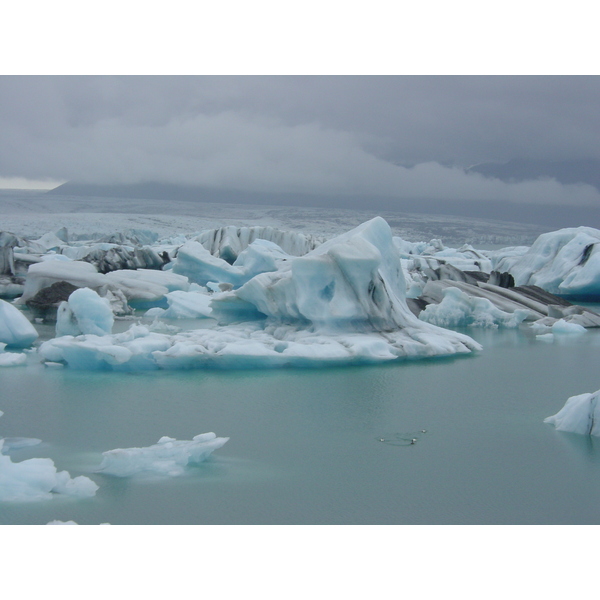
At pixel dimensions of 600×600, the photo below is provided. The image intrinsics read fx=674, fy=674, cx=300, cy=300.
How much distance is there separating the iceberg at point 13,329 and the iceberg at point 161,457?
13.3ft

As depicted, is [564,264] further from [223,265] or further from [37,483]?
[37,483]

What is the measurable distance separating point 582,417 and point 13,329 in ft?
19.2

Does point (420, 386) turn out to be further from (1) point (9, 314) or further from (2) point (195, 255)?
(2) point (195, 255)

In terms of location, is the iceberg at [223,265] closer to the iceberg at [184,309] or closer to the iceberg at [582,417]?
the iceberg at [184,309]

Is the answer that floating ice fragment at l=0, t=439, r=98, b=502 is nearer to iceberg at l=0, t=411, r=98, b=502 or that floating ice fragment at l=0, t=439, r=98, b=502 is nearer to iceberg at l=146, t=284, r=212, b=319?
iceberg at l=0, t=411, r=98, b=502

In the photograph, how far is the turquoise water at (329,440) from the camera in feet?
10.9

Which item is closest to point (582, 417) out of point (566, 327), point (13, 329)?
point (566, 327)

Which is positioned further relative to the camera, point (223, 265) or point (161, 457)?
point (223, 265)

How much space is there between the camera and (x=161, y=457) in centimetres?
390

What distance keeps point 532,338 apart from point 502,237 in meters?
21.1

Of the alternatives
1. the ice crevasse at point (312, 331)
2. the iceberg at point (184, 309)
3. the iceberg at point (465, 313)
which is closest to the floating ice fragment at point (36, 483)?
the ice crevasse at point (312, 331)

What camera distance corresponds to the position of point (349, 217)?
33.9m

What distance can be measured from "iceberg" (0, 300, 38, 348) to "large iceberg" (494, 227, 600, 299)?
10.5 meters
